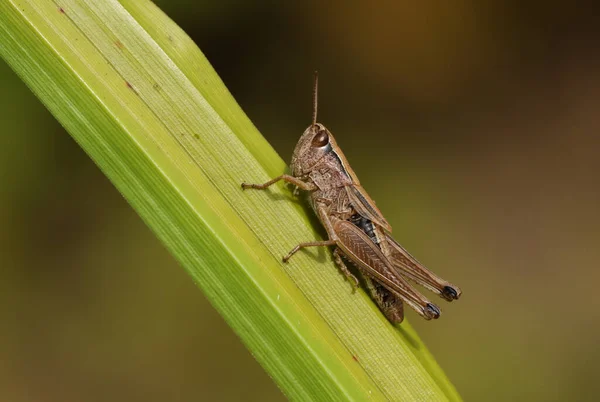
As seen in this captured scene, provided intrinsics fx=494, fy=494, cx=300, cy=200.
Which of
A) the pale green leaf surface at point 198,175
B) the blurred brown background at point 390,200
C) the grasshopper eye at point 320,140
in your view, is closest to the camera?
the pale green leaf surface at point 198,175

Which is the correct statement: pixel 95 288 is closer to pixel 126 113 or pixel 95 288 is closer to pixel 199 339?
pixel 199 339

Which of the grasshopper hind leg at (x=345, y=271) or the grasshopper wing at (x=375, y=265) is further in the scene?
the grasshopper wing at (x=375, y=265)

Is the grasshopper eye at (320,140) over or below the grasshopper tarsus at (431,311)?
over

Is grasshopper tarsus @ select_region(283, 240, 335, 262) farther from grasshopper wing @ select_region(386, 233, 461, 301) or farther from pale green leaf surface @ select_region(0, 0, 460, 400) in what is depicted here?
grasshopper wing @ select_region(386, 233, 461, 301)

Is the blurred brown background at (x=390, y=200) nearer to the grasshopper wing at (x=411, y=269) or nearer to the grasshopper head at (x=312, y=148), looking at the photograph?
the grasshopper wing at (x=411, y=269)

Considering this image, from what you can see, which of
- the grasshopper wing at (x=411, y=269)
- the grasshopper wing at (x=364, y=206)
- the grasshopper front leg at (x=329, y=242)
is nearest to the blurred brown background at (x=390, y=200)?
the grasshopper wing at (x=411, y=269)

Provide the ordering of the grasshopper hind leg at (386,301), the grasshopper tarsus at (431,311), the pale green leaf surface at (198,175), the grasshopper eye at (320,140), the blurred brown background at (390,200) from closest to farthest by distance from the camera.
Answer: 1. the pale green leaf surface at (198,175)
2. the grasshopper hind leg at (386,301)
3. the grasshopper tarsus at (431,311)
4. the grasshopper eye at (320,140)
5. the blurred brown background at (390,200)

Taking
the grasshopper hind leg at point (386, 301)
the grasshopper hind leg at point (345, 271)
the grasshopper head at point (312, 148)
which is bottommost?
the grasshopper hind leg at point (386, 301)
